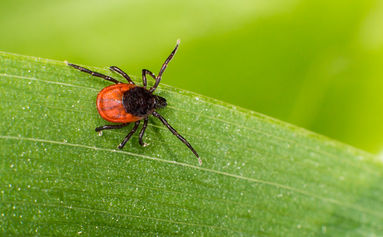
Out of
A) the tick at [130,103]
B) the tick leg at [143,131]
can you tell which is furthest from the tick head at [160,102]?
the tick leg at [143,131]

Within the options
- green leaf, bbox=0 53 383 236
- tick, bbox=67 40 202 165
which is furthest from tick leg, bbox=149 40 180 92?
green leaf, bbox=0 53 383 236

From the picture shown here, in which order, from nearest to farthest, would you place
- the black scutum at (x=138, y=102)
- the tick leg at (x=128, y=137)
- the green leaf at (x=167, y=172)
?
1. the green leaf at (x=167, y=172)
2. the tick leg at (x=128, y=137)
3. the black scutum at (x=138, y=102)

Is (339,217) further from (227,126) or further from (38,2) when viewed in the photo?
(38,2)

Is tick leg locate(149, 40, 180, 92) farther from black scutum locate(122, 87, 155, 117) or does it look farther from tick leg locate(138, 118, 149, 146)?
tick leg locate(138, 118, 149, 146)

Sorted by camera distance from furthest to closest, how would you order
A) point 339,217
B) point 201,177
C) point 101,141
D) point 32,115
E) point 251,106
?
point 251,106
point 339,217
point 201,177
point 101,141
point 32,115

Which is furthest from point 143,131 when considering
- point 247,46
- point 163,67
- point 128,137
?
point 247,46

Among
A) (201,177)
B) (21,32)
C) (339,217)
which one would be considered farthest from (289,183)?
(21,32)

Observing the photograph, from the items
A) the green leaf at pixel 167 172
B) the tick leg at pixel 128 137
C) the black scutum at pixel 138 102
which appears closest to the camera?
the green leaf at pixel 167 172

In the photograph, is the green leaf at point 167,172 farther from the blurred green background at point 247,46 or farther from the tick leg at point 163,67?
the blurred green background at point 247,46
